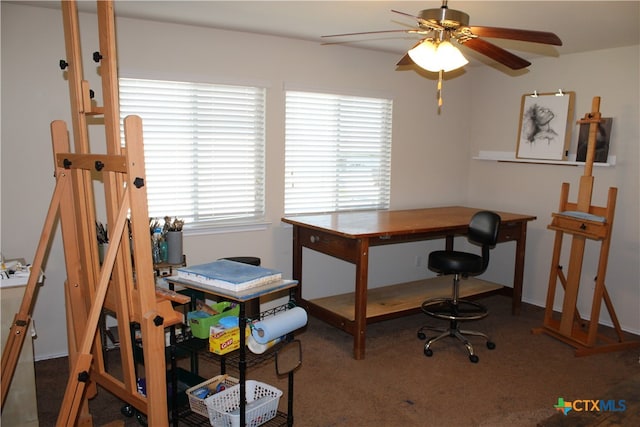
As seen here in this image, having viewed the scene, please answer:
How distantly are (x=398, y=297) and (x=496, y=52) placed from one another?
2207 millimetres

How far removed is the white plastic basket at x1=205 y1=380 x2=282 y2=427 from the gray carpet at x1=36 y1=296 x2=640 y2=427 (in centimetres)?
30

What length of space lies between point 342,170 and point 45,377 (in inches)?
110

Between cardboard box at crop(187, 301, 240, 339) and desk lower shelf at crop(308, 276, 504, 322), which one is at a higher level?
cardboard box at crop(187, 301, 240, 339)

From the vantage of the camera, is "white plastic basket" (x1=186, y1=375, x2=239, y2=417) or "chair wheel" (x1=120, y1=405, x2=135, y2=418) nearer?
"white plastic basket" (x1=186, y1=375, x2=239, y2=417)

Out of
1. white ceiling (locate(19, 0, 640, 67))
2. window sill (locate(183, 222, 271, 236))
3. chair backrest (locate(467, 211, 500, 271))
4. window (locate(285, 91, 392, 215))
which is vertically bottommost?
window sill (locate(183, 222, 271, 236))

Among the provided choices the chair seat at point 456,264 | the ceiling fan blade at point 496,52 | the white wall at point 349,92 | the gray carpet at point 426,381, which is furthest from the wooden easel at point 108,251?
the chair seat at point 456,264

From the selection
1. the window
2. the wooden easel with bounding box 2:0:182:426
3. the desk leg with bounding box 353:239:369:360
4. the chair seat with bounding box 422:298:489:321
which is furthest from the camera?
the window

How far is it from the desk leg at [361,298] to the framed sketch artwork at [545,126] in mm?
2223

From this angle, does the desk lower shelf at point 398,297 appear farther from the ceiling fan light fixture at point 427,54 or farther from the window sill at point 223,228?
the ceiling fan light fixture at point 427,54

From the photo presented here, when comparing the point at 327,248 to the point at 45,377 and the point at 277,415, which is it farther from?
the point at 45,377

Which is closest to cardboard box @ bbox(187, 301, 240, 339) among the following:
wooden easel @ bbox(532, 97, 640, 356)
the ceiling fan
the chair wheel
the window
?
the chair wheel

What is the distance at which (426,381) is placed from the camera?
3.22m

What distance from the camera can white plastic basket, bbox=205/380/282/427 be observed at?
238 centimetres

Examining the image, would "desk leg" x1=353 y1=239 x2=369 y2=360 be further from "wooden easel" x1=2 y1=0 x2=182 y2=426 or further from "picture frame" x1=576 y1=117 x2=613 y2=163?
"picture frame" x1=576 y1=117 x2=613 y2=163
